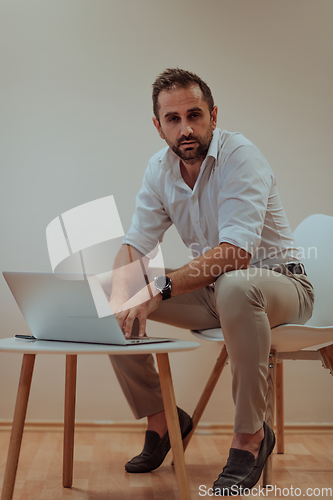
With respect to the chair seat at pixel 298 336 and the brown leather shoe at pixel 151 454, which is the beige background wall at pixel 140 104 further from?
the chair seat at pixel 298 336

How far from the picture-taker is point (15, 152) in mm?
1900

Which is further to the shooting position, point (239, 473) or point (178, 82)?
point (178, 82)

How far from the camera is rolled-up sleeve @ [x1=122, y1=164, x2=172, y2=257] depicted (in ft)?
4.85

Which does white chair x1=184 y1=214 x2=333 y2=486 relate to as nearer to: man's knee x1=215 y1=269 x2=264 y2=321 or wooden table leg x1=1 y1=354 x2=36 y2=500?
man's knee x1=215 y1=269 x2=264 y2=321

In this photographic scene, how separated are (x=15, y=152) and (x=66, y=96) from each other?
0.30 metres

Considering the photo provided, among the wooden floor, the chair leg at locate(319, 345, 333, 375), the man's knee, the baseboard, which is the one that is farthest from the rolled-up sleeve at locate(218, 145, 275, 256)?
the baseboard

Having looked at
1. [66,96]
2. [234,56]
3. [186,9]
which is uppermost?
[186,9]

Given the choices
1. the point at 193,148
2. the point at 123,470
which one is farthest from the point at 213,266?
the point at 123,470

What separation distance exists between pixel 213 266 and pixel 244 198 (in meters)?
0.20

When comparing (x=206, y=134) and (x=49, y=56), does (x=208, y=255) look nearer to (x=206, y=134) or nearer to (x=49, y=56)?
(x=206, y=134)

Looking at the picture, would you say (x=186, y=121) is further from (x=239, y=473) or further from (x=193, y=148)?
(x=239, y=473)

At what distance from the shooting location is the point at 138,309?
44.5 inches

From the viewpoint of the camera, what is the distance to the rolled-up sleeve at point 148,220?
58.2 inches

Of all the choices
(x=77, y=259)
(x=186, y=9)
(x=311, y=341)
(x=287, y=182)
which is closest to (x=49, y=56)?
(x=186, y=9)
